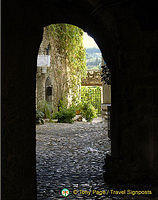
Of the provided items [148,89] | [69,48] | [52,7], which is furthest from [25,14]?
[69,48]

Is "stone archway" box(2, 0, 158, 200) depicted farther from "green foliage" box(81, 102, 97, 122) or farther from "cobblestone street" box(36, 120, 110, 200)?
"green foliage" box(81, 102, 97, 122)

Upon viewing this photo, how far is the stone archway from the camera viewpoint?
7.37 feet

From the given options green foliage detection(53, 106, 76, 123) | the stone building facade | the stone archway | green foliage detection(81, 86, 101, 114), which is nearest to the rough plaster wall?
the stone building facade

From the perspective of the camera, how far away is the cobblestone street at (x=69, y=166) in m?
2.85

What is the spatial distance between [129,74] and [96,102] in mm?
13186

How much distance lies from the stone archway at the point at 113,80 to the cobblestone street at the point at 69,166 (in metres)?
0.36

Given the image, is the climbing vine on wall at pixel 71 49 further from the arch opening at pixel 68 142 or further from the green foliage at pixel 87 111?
the green foliage at pixel 87 111

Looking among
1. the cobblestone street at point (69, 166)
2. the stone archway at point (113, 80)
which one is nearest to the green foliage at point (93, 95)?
the cobblestone street at point (69, 166)

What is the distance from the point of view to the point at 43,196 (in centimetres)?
262

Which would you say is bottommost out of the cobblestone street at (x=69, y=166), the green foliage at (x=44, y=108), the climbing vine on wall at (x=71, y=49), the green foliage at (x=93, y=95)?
the cobblestone street at (x=69, y=166)

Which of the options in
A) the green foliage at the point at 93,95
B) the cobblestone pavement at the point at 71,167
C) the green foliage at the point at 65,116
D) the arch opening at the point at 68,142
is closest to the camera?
the cobblestone pavement at the point at 71,167

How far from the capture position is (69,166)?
3.75 metres

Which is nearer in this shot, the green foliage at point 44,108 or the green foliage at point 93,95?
the green foliage at point 44,108

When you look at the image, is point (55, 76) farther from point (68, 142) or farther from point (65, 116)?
point (68, 142)
